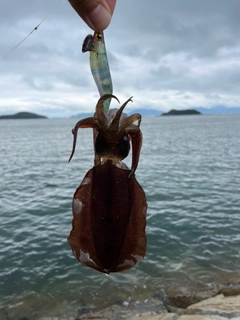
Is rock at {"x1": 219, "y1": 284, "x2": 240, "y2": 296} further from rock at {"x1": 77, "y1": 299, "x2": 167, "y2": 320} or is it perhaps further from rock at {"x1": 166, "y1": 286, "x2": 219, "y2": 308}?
rock at {"x1": 77, "y1": 299, "x2": 167, "y2": 320}

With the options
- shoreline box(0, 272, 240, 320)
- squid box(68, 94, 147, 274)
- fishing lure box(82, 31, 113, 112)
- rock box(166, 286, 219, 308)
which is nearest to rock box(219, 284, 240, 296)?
shoreline box(0, 272, 240, 320)

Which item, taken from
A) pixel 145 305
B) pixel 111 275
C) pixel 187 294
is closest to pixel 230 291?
pixel 187 294

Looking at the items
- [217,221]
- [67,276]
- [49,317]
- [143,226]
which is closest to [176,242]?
[217,221]

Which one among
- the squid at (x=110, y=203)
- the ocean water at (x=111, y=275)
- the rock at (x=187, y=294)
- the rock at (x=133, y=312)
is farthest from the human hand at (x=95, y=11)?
the rock at (x=187, y=294)

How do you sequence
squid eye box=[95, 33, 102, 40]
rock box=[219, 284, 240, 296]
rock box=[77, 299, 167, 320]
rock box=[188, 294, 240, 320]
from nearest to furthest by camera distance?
squid eye box=[95, 33, 102, 40], rock box=[188, 294, 240, 320], rock box=[77, 299, 167, 320], rock box=[219, 284, 240, 296]

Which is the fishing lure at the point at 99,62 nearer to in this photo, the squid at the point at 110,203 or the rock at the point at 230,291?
the squid at the point at 110,203

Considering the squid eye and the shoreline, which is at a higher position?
the squid eye
